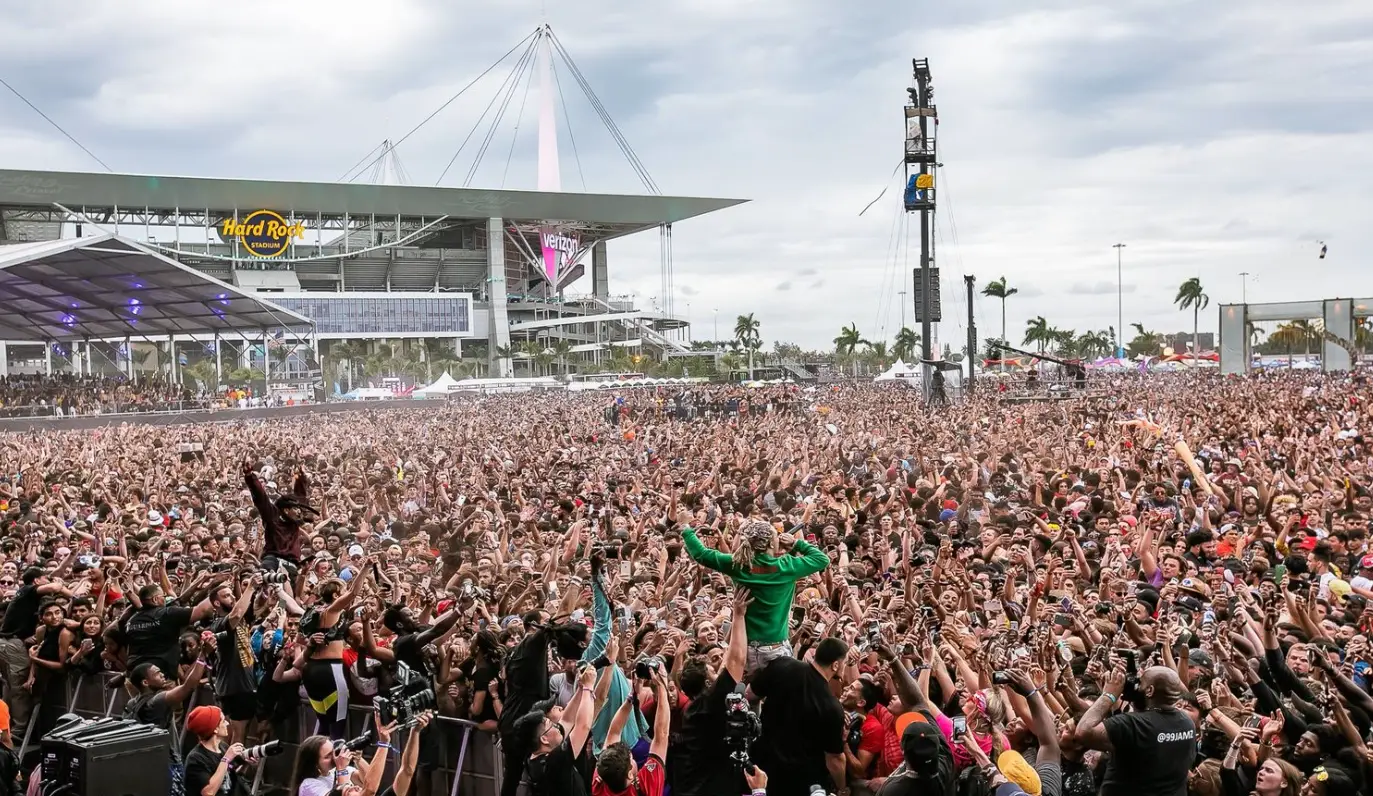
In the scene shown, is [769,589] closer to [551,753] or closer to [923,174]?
[551,753]

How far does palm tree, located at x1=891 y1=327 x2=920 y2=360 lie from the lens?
381 ft

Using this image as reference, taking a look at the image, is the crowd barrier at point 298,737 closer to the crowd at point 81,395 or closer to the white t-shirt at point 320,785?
the white t-shirt at point 320,785

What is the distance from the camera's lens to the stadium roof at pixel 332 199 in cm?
9156

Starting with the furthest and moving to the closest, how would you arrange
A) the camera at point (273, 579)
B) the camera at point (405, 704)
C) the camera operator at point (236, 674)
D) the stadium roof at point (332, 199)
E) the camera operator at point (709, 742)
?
the stadium roof at point (332, 199), the camera at point (273, 579), the camera operator at point (236, 674), the camera operator at point (709, 742), the camera at point (405, 704)

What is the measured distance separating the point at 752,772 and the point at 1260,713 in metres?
2.25

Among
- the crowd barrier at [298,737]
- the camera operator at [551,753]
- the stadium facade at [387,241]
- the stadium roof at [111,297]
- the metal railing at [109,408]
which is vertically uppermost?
the stadium facade at [387,241]

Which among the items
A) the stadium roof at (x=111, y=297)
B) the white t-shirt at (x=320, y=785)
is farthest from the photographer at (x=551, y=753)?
the stadium roof at (x=111, y=297)

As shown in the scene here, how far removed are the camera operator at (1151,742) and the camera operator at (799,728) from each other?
3.28ft

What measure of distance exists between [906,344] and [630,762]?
115 m

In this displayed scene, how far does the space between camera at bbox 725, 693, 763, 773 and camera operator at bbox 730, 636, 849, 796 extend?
0.13 metres

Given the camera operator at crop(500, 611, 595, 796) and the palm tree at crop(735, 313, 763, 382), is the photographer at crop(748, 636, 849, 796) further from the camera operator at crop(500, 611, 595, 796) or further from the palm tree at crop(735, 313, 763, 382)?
the palm tree at crop(735, 313, 763, 382)

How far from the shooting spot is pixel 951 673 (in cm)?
583

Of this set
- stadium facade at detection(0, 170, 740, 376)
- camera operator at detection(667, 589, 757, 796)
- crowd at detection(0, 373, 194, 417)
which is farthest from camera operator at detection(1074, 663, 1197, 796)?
stadium facade at detection(0, 170, 740, 376)

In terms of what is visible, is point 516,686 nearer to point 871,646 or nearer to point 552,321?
point 871,646
